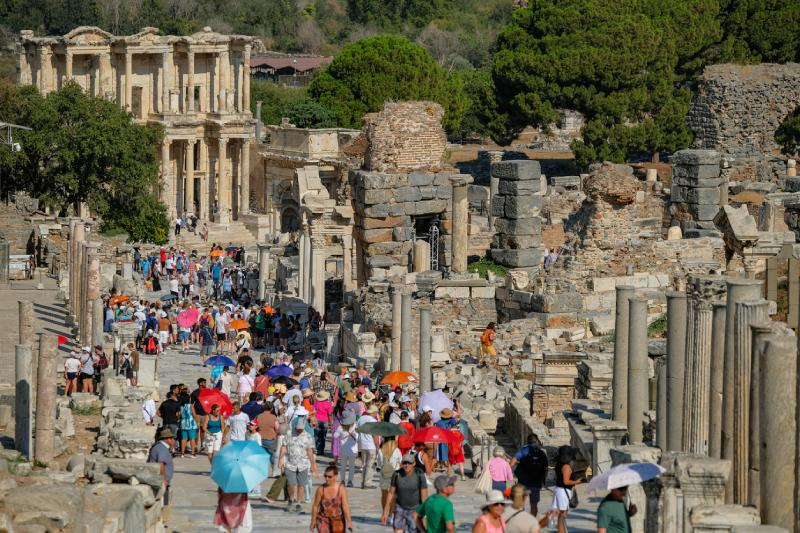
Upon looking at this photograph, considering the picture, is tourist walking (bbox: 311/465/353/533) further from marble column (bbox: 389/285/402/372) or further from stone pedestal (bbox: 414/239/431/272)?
stone pedestal (bbox: 414/239/431/272)

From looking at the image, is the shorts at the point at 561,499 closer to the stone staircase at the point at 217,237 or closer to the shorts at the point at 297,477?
the shorts at the point at 297,477

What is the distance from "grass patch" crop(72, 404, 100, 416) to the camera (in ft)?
84.9

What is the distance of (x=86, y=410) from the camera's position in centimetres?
2595

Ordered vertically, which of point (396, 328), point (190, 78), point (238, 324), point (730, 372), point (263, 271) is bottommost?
point (238, 324)

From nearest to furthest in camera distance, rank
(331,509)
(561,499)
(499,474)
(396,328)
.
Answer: (331,509) < (561,499) < (499,474) < (396,328)

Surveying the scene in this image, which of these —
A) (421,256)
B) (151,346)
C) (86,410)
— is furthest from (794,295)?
(151,346)

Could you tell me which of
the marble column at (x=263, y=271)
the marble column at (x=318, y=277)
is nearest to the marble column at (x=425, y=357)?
the marble column at (x=318, y=277)

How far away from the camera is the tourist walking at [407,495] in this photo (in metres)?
16.4

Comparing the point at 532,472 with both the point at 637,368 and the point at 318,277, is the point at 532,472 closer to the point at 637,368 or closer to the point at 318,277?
the point at 637,368

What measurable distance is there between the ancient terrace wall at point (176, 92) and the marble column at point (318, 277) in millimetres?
39061

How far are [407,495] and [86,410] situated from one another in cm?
1045

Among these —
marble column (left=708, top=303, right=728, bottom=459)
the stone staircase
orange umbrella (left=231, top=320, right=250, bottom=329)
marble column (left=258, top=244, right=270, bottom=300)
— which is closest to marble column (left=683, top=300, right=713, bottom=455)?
marble column (left=708, top=303, right=728, bottom=459)

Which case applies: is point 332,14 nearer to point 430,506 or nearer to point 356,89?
point 356,89

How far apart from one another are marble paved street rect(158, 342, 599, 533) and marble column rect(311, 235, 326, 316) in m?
17.5
